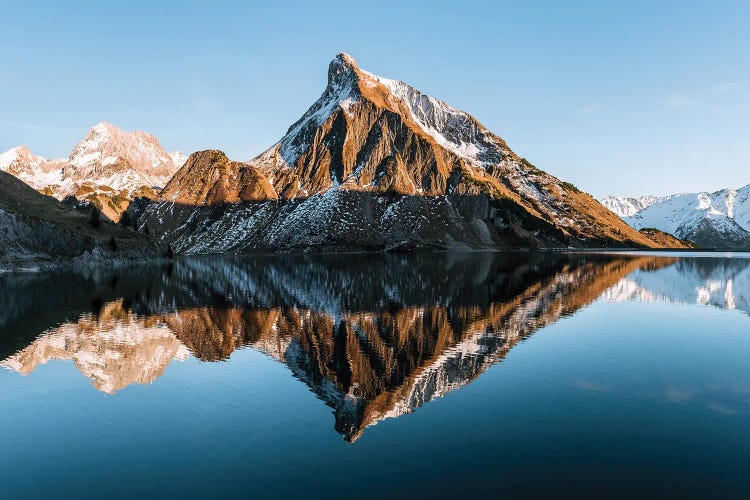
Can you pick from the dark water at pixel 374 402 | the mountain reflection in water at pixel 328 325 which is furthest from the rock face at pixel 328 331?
the dark water at pixel 374 402

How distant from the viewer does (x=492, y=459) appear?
25.4 meters

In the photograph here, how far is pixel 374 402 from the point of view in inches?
1372

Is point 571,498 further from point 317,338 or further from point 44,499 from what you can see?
point 317,338

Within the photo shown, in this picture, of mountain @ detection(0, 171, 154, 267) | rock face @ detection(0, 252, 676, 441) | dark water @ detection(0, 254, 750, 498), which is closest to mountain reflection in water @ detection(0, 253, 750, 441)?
rock face @ detection(0, 252, 676, 441)

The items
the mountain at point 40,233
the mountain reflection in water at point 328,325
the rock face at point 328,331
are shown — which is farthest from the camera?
the mountain at point 40,233

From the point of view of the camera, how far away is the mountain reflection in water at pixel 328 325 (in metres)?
41.1

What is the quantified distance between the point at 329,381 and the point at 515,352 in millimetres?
20624

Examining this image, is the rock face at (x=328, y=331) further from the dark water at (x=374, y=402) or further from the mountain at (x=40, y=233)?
the mountain at (x=40, y=233)

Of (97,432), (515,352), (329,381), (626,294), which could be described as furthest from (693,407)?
(626,294)

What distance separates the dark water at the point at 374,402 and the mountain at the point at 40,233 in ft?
340

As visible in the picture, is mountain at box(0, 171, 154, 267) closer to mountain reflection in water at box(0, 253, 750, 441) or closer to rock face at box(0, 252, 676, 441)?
mountain reflection in water at box(0, 253, 750, 441)

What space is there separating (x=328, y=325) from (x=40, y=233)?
154 m

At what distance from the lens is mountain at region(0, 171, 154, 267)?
156 m

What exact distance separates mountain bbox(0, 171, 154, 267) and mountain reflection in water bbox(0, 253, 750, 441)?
47818 millimetres
